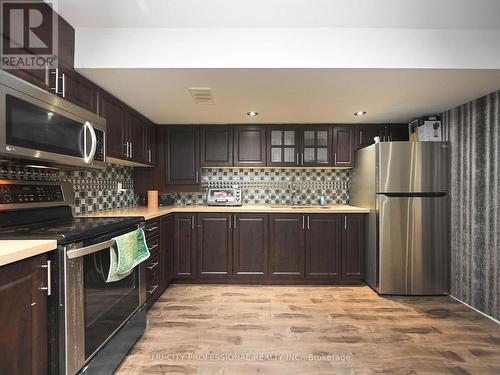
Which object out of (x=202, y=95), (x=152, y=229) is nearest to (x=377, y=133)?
(x=202, y=95)

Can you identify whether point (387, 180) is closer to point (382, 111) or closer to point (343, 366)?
point (382, 111)

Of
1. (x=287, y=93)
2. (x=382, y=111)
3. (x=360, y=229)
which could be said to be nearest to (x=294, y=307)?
(x=360, y=229)

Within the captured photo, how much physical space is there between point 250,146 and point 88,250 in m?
2.44

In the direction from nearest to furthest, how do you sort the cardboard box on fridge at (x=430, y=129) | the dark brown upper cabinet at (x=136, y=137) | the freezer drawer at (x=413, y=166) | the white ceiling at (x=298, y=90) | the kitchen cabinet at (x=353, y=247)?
the white ceiling at (x=298, y=90), the dark brown upper cabinet at (x=136, y=137), the freezer drawer at (x=413, y=166), the cardboard box on fridge at (x=430, y=129), the kitchen cabinet at (x=353, y=247)

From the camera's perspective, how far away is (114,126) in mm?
2449

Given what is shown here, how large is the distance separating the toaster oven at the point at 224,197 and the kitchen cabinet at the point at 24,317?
2.38 metres

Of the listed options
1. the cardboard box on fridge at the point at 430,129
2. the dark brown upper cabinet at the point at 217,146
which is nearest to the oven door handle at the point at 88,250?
the dark brown upper cabinet at the point at 217,146

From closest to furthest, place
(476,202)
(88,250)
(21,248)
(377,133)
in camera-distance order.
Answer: (21,248)
(88,250)
(476,202)
(377,133)

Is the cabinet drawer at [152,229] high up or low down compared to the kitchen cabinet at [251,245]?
up

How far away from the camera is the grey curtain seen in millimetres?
2393

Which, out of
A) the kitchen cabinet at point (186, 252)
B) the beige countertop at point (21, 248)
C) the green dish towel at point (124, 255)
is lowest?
the kitchen cabinet at point (186, 252)

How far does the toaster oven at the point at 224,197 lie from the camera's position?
11.6 feet

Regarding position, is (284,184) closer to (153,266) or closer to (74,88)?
(153,266)

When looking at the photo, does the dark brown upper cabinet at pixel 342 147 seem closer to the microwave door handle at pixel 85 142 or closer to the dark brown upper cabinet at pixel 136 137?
the dark brown upper cabinet at pixel 136 137
